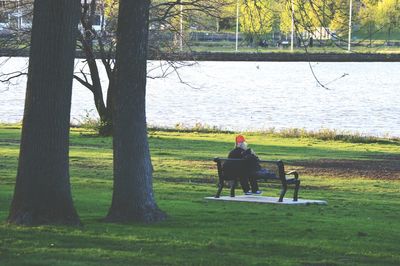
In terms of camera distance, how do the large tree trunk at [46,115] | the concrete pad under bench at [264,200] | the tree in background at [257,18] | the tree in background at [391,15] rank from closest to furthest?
1. the large tree trunk at [46,115]
2. the tree in background at [257,18]
3. the concrete pad under bench at [264,200]
4. the tree in background at [391,15]

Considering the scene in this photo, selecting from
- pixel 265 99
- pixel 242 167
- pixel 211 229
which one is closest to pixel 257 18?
pixel 242 167

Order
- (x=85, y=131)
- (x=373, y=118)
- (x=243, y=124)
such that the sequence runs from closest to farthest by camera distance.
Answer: (x=85, y=131), (x=243, y=124), (x=373, y=118)

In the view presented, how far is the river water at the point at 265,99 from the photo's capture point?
177ft

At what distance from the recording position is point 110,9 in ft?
113

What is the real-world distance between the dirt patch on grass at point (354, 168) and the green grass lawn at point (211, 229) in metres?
0.27

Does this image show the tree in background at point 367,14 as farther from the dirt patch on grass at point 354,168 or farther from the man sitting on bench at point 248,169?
the dirt patch on grass at point 354,168

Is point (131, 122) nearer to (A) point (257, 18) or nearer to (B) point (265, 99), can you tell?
(A) point (257, 18)

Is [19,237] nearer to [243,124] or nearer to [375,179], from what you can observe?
[375,179]

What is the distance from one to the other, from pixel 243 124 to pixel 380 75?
64.5 m

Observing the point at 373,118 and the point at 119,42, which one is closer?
the point at 119,42

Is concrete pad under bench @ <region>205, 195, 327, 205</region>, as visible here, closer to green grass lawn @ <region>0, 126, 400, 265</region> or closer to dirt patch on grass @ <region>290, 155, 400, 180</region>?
green grass lawn @ <region>0, 126, 400, 265</region>

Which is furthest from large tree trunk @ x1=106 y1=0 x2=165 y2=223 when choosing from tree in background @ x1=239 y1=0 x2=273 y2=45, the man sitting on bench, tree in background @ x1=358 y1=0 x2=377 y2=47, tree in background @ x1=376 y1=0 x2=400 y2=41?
the man sitting on bench

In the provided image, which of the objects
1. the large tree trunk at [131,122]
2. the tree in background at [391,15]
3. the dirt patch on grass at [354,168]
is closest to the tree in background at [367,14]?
the tree in background at [391,15]

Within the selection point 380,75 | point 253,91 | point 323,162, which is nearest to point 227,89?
point 253,91
